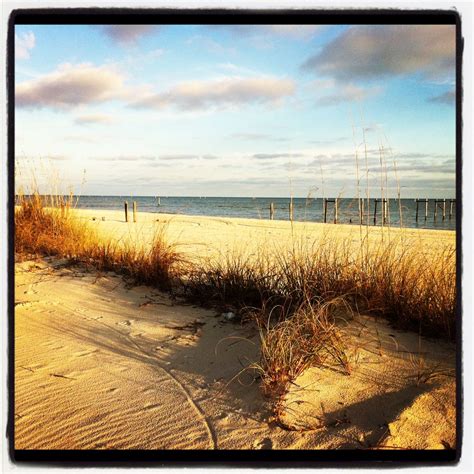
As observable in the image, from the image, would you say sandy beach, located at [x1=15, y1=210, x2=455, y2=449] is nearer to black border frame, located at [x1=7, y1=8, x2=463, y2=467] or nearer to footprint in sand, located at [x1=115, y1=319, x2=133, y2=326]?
footprint in sand, located at [x1=115, y1=319, x2=133, y2=326]

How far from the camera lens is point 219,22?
1533 millimetres

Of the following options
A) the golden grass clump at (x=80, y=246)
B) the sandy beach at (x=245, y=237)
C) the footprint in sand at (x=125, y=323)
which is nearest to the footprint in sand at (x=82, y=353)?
the footprint in sand at (x=125, y=323)

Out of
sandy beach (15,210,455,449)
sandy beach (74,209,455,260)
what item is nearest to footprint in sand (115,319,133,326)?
sandy beach (15,210,455,449)

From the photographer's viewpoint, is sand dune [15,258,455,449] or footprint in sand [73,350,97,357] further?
footprint in sand [73,350,97,357]

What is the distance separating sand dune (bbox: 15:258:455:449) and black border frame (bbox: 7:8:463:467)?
17cm

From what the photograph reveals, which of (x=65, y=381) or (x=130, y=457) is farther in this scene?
(x=65, y=381)

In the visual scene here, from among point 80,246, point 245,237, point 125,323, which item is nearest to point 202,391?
point 125,323

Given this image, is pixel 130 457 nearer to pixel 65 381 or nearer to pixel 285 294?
pixel 65 381

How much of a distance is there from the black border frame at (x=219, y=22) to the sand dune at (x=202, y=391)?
0.17m

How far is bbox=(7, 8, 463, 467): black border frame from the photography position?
137cm

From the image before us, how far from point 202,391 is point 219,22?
5.96 feet

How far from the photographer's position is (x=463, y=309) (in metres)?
1.50
